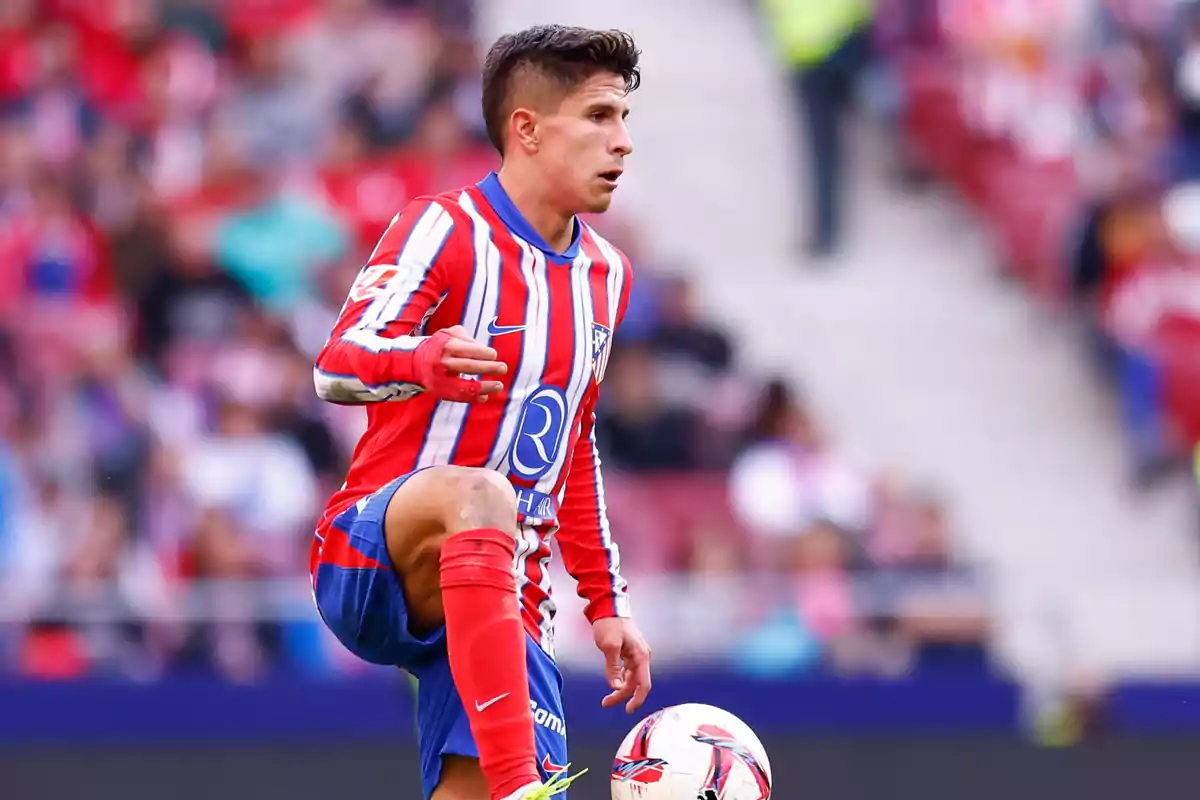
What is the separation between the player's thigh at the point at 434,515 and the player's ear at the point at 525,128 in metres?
0.77

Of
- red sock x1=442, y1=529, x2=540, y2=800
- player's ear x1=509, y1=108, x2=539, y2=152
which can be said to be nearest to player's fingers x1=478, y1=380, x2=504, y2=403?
red sock x1=442, y1=529, x2=540, y2=800

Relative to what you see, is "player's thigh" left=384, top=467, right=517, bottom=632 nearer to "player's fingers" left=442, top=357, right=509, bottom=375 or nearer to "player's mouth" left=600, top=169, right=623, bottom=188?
"player's fingers" left=442, top=357, right=509, bottom=375

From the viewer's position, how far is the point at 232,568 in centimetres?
860

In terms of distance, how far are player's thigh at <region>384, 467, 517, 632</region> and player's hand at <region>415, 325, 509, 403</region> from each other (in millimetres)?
264

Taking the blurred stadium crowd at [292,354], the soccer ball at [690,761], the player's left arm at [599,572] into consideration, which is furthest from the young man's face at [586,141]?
the blurred stadium crowd at [292,354]

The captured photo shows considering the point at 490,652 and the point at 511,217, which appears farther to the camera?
the point at 511,217

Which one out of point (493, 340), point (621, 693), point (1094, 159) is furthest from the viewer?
point (1094, 159)

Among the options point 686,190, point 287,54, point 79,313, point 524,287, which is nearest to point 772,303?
point 686,190

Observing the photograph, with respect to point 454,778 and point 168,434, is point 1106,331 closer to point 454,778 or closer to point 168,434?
point 168,434

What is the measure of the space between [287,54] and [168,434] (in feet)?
11.8

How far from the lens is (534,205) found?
4.84m

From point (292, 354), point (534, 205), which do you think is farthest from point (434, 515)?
point (292, 354)

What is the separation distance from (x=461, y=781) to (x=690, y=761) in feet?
1.73

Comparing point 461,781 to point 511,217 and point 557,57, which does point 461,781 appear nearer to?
point 511,217
